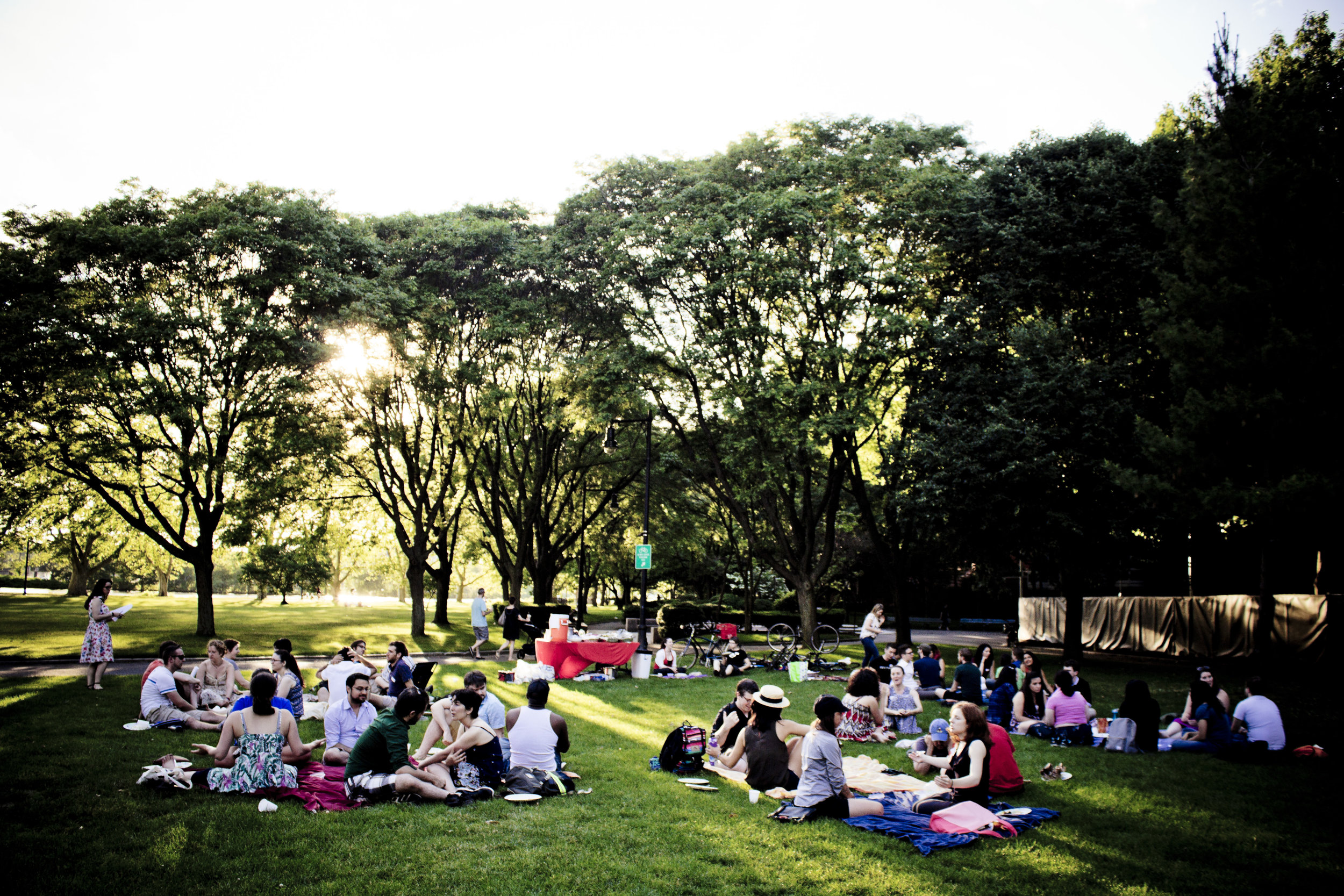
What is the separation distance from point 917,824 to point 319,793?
5963 millimetres

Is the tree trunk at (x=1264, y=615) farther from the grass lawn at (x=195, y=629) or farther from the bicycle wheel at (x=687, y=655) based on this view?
the grass lawn at (x=195, y=629)

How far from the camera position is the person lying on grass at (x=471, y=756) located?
7918 mm

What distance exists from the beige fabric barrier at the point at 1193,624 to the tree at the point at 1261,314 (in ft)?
34.2

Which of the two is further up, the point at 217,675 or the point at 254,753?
the point at 254,753

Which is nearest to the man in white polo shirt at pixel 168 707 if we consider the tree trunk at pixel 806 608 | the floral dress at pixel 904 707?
the floral dress at pixel 904 707

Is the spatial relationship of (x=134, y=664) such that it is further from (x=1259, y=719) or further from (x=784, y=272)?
(x=1259, y=719)

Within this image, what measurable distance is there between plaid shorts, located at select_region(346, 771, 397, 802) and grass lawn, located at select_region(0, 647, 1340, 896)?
344mm

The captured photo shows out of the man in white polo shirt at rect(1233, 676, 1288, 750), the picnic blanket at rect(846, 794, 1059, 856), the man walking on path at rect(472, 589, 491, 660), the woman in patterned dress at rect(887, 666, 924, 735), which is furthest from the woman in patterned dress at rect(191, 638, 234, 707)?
the man in white polo shirt at rect(1233, 676, 1288, 750)

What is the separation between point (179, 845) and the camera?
604 cm

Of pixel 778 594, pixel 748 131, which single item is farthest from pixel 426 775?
pixel 778 594

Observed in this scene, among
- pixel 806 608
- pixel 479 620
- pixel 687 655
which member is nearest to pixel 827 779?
pixel 687 655

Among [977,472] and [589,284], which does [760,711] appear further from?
[589,284]

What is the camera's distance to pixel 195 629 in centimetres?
2750

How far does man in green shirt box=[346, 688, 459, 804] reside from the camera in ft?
24.9
